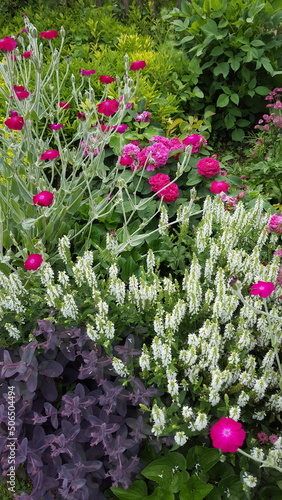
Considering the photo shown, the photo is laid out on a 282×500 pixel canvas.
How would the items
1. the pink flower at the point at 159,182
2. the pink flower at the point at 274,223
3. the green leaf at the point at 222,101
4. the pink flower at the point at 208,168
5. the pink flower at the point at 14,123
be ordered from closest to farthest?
the pink flower at the point at 14,123, the pink flower at the point at 274,223, the pink flower at the point at 159,182, the pink flower at the point at 208,168, the green leaf at the point at 222,101

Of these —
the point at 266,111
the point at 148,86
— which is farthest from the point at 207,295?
the point at 266,111

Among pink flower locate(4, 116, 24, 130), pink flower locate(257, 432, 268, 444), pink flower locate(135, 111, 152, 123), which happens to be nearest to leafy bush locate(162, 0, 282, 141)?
pink flower locate(135, 111, 152, 123)

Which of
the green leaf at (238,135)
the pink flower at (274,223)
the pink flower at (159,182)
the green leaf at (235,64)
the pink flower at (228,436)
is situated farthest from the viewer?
the green leaf at (238,135)

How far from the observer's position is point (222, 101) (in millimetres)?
3838

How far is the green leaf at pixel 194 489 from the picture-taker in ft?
5.33

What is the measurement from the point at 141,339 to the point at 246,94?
9.11 ft

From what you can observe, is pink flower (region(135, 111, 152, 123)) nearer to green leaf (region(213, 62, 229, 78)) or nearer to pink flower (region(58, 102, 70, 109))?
pink flower (region(58, 102, 70, 109))

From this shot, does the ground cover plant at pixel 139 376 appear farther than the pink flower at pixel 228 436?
Yes

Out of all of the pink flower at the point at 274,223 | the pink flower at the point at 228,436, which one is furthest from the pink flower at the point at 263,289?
the pink flower at the point at 274,223

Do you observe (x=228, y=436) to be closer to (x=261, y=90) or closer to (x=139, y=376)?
(x=139, y=376)

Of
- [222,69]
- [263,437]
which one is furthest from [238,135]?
[263,437]

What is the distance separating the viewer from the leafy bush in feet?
Answer: 12.1

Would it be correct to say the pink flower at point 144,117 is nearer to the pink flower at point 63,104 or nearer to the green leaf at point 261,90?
the pink flower at point 63,104

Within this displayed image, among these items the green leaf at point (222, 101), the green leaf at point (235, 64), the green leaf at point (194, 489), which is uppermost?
the green leaf at point (235, 64)
